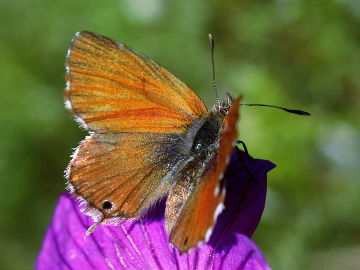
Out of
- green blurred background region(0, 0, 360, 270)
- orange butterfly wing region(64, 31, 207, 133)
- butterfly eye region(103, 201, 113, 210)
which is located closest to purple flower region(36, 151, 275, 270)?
butterfly eye region(103, 201, 113, 210)

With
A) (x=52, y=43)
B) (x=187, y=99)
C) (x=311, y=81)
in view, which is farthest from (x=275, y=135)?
(x=187, y=99)

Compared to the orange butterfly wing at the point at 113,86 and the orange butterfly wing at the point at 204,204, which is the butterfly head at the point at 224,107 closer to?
the orange butterfly wing at the point at 113,86

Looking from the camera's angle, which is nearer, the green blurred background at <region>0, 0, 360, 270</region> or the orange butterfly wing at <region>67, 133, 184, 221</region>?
the orange butterfly wing at <region>67, 133, 184, 221</region>

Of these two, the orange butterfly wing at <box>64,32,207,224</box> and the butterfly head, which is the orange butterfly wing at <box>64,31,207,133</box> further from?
the butterfly head

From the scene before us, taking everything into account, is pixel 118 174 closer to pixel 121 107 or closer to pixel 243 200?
pixel 121 107

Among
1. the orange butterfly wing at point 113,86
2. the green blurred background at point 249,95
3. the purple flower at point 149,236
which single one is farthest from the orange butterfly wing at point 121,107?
the green blurred background at point 249,95

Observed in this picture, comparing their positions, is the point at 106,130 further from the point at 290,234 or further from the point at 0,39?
the point at 0,39
